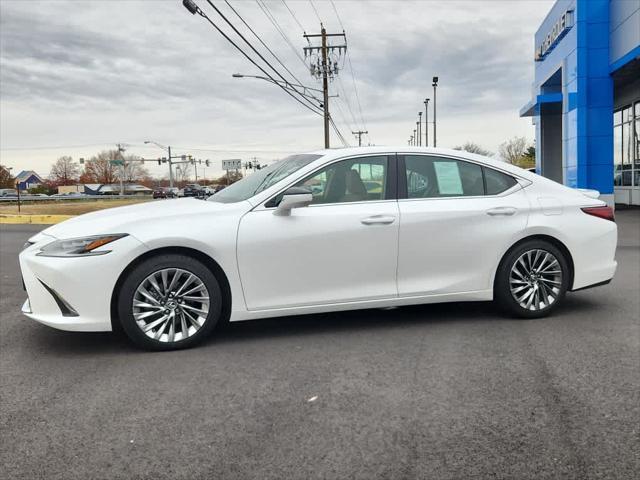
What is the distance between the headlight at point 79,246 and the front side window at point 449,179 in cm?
244

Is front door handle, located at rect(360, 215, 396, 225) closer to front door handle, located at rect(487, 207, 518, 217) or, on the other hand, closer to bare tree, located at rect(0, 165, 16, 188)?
front door handle, located at rect(487, 207, 518, 217)

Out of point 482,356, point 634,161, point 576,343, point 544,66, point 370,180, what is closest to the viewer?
point 482,356

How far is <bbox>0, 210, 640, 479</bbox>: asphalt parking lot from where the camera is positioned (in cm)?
288

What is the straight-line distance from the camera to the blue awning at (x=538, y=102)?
1078 inches

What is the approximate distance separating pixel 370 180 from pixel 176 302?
1879 mm

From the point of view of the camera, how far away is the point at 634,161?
25156 mm

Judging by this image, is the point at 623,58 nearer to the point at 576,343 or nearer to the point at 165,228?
the point at 576,343

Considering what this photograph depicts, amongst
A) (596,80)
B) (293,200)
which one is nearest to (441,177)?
(293,200)

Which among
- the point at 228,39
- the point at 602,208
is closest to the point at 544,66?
the point at 228,39

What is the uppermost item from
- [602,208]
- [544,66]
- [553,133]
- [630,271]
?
[544,66]

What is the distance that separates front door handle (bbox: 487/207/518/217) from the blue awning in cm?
2414

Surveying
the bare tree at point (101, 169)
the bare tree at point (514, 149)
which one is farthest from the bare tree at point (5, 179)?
the bare tree at point (514, 149)

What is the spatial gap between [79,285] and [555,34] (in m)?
25.2

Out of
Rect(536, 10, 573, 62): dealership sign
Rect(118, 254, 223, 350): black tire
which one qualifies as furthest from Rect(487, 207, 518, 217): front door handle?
Rect(536, 10, 573, 62): dealership sign
